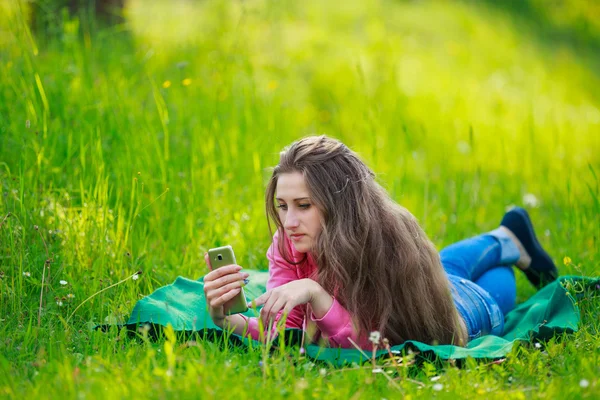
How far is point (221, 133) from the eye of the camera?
181 inches

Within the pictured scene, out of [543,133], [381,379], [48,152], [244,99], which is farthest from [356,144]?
[381,379]

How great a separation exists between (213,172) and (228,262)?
156 centimetres

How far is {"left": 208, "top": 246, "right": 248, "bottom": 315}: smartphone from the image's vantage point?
270 centimetres

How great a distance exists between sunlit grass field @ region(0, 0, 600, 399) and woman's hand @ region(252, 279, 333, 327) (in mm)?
171

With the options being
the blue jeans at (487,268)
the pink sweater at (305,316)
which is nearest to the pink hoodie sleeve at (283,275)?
Answer: the pink sweater at (305,316)

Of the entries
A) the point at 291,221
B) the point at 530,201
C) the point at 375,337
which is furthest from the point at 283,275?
the point at 530,201

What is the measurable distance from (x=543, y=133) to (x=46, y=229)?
4.78 m

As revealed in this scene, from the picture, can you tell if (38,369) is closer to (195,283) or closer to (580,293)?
(195,283)

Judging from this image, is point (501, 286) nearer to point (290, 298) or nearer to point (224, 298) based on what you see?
point (290, 298)

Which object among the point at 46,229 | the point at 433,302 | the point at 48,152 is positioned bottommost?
the point at 433,302

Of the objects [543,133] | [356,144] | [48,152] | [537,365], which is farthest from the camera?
[543,133]

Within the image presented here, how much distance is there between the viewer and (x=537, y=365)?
2.71m

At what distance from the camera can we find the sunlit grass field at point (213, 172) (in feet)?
8.30

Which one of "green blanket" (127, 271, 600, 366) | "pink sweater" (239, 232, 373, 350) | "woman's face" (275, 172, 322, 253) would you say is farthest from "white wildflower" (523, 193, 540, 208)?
"woman's face" (275, 172, 322, 253)
